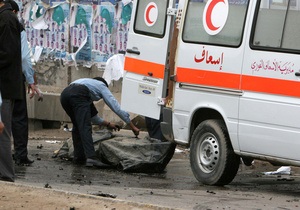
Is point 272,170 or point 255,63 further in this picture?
point 272,170

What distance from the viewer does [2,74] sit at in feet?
35.2

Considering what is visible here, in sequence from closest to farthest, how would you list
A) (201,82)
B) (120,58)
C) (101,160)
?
(201,82) < (101,160) < (120,58)

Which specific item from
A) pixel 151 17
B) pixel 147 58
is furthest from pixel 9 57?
pixel 151 17

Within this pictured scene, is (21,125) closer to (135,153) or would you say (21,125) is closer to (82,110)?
(82,110)

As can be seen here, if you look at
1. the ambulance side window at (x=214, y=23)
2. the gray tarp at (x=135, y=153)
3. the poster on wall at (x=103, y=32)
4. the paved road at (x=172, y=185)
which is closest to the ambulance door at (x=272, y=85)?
the ambulance side window at (x=214, y=23)

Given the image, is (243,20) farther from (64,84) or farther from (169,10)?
(64,84)

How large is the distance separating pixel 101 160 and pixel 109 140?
10.7 inches

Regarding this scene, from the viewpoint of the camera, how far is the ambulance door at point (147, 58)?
12156 millimetres

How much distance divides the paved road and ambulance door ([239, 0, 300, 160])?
539 mm

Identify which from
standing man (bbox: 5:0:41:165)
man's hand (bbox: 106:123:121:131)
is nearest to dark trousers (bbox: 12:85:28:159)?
standing man (bbox: 5:0:41:165)

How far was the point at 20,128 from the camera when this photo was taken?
13.5m

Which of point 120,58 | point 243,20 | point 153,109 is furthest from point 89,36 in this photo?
point 243,20

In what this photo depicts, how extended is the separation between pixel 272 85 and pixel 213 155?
131 cm

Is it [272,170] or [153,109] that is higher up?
[153,109]
